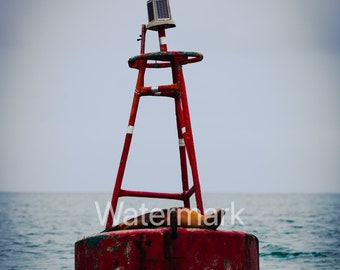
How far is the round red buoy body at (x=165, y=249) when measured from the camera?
30.0ft

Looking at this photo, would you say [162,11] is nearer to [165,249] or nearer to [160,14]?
[160,14]

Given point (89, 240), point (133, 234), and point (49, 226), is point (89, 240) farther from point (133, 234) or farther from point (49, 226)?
point (49, 226)

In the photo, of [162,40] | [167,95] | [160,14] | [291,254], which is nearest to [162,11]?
[160,14]

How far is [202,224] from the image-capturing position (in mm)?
9430

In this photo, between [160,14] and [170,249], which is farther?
[160,14]

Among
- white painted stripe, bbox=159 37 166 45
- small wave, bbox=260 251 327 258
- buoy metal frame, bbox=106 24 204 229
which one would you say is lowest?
small wave, bbox=260 251 327 258

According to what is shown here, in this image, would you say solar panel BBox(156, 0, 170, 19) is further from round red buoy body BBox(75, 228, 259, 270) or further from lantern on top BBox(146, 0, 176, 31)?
round red buoy body BBox(75, 228, 259, 270)

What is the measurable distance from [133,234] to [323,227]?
25310mm

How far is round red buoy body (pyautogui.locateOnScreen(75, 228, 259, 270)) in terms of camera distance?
30.0ft

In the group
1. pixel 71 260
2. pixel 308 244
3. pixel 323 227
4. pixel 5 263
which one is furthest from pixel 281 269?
pixel 323 227

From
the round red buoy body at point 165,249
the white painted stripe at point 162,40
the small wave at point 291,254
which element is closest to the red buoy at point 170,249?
the round red buoy body at point 165,249

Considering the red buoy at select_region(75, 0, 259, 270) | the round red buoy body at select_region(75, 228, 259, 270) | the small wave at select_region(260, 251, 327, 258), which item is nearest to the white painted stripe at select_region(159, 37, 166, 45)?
the red buoy at select_region(75, 0, 259, 270)

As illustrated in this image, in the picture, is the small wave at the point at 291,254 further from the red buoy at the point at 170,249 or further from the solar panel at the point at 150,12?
the red buoy at the point at 170,249

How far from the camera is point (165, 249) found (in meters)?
9.15
